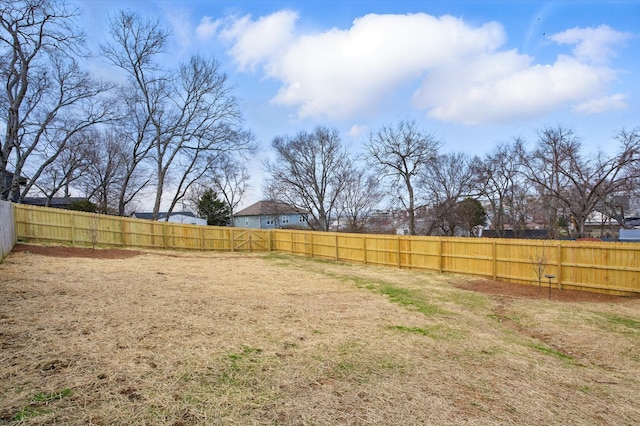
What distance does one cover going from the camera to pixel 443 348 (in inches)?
180

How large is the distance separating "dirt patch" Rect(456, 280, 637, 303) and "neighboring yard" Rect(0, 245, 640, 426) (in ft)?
5.91

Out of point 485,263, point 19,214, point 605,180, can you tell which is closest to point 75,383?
point 485,263

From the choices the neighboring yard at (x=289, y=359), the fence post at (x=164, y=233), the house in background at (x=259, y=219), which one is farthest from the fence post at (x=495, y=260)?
the house in background at (x=259, y=219)

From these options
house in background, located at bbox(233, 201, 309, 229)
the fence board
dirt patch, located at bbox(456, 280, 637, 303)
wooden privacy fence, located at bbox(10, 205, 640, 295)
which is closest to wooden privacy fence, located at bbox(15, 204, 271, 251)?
wooden privacy fence, located at bbox(10, 205, 640, 295)

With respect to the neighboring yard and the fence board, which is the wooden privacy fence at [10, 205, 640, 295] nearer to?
the fence board

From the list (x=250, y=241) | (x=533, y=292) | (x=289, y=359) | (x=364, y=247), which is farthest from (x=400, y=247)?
(x=289, y=359)

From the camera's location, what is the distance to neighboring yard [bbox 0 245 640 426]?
2613mm

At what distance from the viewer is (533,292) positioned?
9.88 metres

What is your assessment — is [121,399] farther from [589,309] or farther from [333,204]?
[333,204]

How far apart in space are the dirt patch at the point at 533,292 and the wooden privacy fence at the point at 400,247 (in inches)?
11.8

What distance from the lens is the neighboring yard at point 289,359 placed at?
8.57 ft

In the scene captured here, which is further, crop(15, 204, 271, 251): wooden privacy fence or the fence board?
crop(15, 204, 271, 251): wooden privacy fence

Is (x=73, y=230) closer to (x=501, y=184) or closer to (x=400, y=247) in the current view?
(x=400, y=247)

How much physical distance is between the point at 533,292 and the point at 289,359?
9.03 meters
